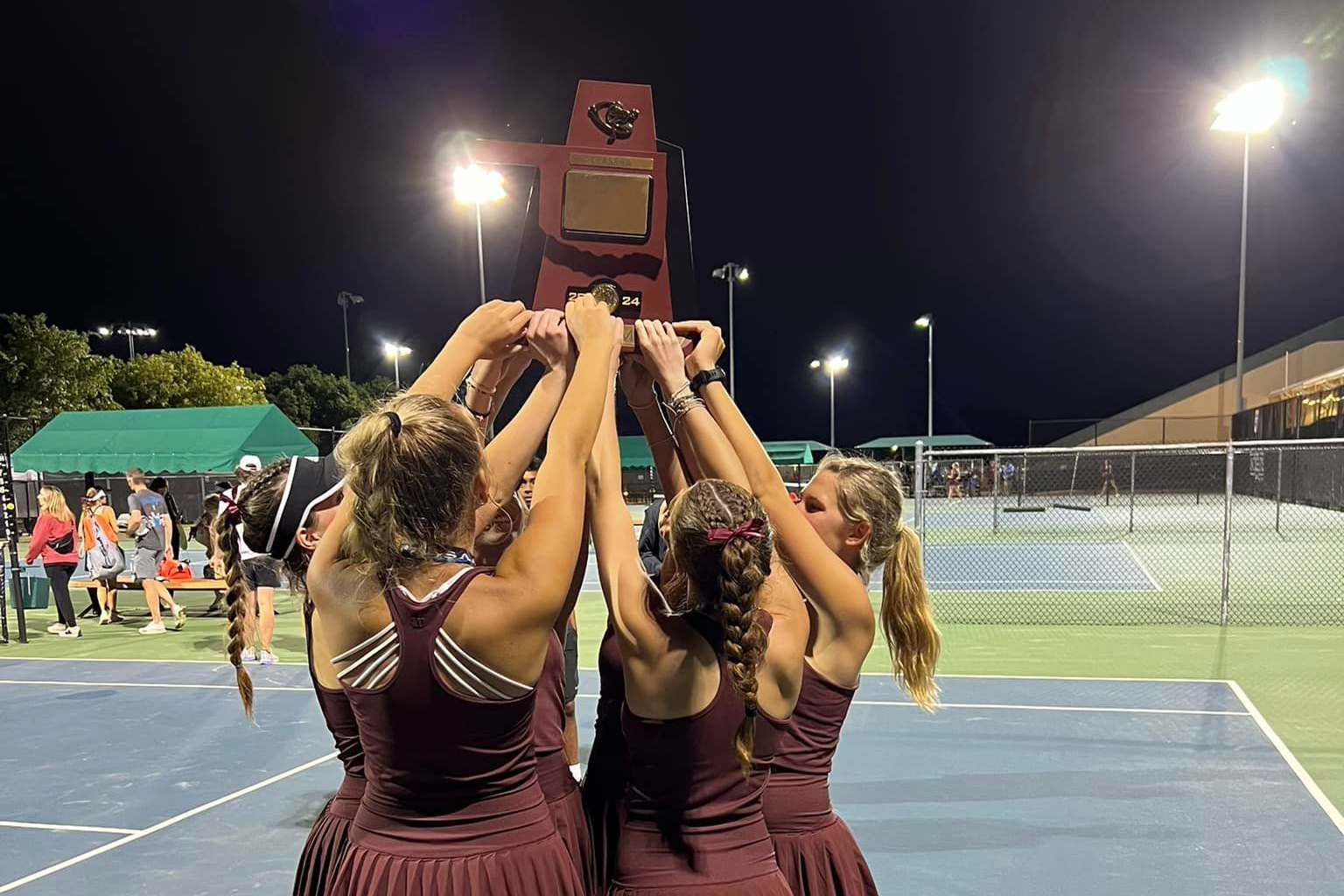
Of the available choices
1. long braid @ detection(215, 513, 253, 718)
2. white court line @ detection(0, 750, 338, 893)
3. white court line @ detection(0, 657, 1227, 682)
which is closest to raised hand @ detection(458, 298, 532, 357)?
long braid @ detection(215, 513, 253, 718)

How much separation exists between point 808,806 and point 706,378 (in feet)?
3.29

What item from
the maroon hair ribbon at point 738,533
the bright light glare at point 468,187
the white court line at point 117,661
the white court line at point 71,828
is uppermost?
the bright light glare at point 468,187

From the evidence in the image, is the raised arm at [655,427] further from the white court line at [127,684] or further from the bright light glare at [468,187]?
the bright light glare at [468,187]

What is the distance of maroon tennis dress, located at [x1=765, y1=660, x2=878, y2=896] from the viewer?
1878 mm

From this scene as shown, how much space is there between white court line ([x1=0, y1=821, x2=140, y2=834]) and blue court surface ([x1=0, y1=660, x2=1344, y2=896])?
0.06ft

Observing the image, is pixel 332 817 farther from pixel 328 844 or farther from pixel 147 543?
pixel 147 543

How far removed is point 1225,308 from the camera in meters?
40.8

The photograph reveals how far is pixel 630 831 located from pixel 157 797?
13.6ft

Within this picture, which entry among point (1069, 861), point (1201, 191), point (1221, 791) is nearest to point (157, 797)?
point (1069, 861)

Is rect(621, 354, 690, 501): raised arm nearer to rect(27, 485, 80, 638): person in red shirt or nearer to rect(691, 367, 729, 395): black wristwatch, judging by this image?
rect(691, 367, 729, 395): black wristwatch

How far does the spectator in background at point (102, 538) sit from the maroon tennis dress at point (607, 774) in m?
10.1

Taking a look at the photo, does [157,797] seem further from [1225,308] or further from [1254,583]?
[1225,308]

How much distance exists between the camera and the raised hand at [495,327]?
1.81m

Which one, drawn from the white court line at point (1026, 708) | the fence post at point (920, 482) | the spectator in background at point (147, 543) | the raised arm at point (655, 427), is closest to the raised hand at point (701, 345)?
the raised arm at point (655, 427)
